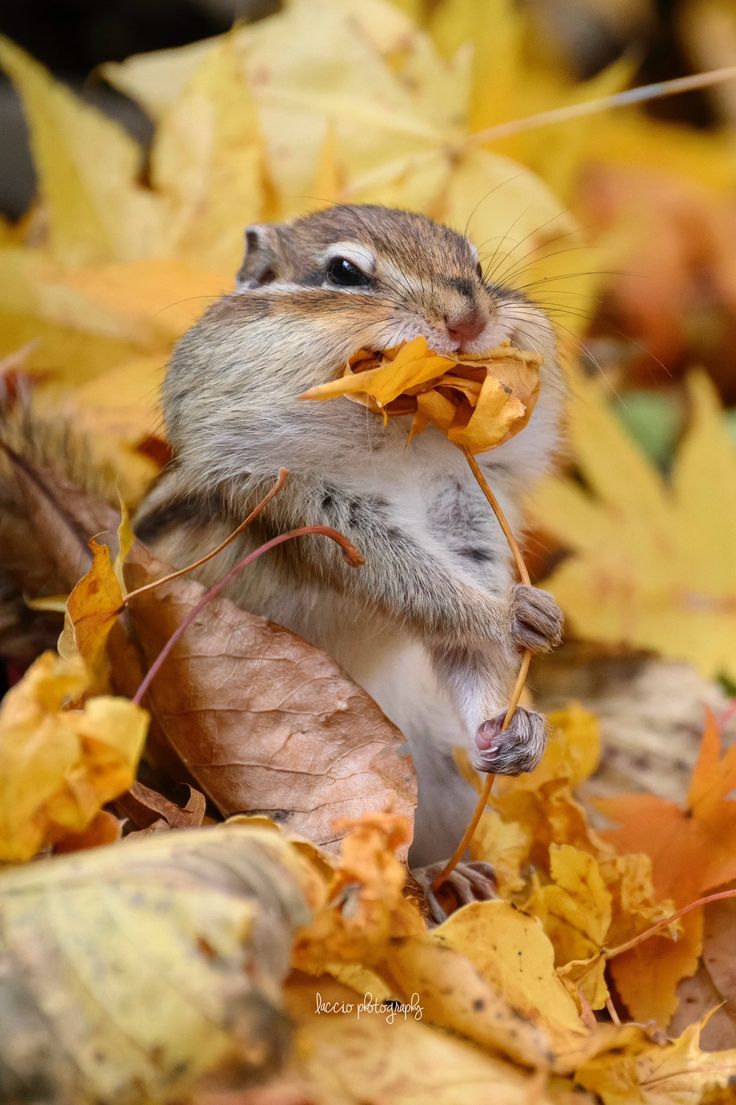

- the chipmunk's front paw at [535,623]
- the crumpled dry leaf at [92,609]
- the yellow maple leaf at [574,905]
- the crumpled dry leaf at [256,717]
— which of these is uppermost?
the chipmunk's front paw at [535,623]

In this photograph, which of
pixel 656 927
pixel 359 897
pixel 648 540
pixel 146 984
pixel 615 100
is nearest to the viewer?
pixel 146 984

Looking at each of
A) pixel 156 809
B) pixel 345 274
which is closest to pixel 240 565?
pixel 156 809

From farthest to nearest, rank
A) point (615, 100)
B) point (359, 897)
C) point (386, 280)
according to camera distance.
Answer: point (615, 100)
point (386, 280)
point (359, 897)

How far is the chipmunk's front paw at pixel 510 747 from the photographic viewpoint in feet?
4.18

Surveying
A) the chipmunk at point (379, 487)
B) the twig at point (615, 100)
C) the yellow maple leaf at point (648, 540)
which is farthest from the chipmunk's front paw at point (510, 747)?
the twig at point (615, 100)

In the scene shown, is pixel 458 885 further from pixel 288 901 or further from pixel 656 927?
pixel 288 901

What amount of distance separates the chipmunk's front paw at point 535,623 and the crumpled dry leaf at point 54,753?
52 centimetres

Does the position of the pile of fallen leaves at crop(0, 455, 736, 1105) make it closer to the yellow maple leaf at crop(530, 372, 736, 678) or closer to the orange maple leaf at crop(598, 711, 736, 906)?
the orange maple leaf at crop(598, 711, 736, 906)

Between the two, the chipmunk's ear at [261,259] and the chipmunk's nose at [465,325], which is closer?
A: the chipmunk's nose at [465,325]

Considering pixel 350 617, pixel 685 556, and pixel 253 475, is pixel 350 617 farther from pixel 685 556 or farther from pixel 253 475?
pixel 685 556

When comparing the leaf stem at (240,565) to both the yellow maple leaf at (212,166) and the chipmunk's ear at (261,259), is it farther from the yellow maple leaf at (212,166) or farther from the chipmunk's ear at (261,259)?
the yellow maple leaf at (212,166)

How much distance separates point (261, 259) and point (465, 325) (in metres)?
0.46

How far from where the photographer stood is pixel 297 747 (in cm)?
126

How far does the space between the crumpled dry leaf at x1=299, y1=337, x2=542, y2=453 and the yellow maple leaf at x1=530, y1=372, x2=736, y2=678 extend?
90cm
